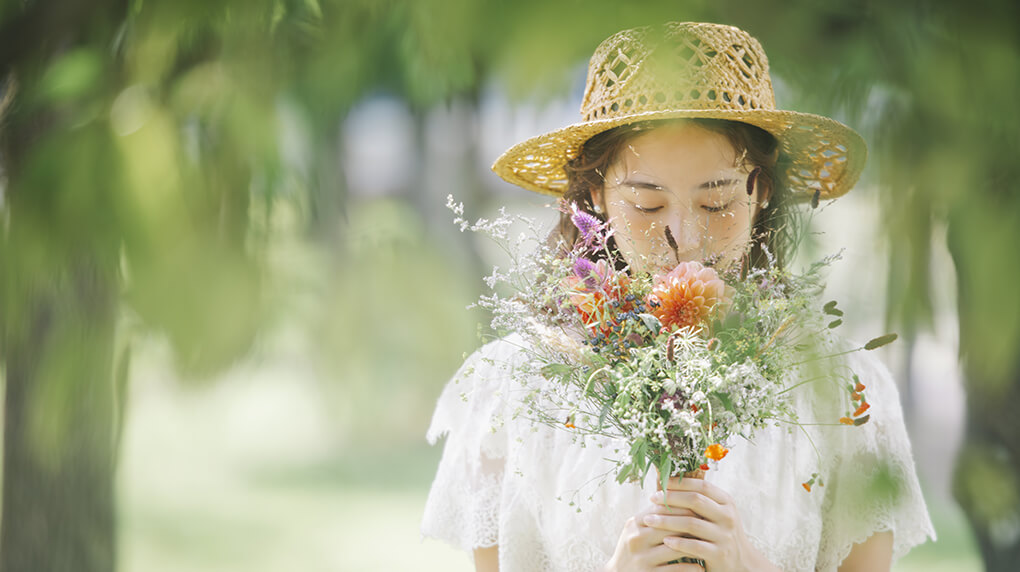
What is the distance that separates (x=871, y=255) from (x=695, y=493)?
2.81ft

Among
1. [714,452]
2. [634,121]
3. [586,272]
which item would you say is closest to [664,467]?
[714,452]

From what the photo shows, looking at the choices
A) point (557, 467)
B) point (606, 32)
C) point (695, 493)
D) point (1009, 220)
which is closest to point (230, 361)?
point (606, 32)

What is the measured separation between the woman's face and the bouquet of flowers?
7cm

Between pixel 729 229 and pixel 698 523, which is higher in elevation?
pixel 729 229

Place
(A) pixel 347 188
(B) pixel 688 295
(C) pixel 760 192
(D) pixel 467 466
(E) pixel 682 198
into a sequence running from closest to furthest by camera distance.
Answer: (A) pixel 347 188 < (B) pixel 688 295 < (E) pixel 682 198 < (C) pixel 760 192 < (D) pixel 467 466

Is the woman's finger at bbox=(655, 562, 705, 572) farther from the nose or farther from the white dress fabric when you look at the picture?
the nose

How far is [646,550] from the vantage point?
4.03ft

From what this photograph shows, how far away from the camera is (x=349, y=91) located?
0.43 metres

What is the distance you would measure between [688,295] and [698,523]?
34cm

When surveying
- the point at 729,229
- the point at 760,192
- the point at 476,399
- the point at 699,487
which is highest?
the point at 760,192

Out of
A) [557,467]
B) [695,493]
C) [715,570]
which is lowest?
[715,570]

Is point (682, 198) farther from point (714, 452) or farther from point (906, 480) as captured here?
point (906, 480)

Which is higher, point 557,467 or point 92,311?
point 557,467

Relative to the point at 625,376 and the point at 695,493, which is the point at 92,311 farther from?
the point at 695,493
